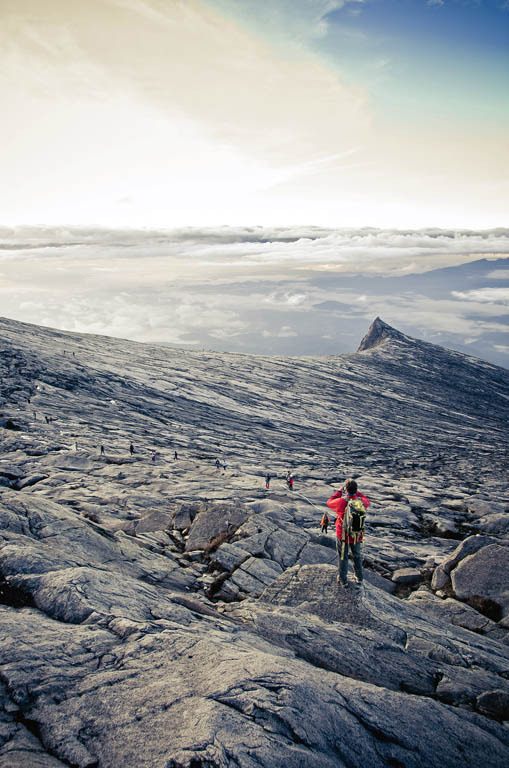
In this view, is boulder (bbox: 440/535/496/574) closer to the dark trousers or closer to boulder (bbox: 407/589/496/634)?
boulder (bbox: 407/589/496/634)

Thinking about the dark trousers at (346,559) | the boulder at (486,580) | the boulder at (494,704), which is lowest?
the boulder at (486,580)

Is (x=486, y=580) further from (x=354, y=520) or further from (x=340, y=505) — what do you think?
(x=340, y=505)

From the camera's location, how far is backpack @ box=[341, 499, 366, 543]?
391 inches

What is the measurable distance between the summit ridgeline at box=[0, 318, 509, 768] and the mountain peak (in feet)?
247

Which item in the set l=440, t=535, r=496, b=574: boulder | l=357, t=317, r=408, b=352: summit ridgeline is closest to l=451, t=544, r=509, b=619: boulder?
l=440, t=535, r=496, b=574: boulder

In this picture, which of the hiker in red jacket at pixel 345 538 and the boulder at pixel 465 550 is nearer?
the hiker in red jacket at pixel 345 538

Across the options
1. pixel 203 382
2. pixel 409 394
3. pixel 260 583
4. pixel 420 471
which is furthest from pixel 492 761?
pixel 409 394

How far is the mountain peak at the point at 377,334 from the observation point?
101 meters

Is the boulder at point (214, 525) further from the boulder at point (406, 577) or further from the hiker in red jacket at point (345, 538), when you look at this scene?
the boulder at point (406, 577)

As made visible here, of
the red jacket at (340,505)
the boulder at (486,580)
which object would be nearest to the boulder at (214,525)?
the red jacket at (340,505)

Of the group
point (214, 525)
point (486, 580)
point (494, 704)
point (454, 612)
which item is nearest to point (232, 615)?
point (214, 525)

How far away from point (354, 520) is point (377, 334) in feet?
334

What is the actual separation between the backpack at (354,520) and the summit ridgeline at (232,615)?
137cm

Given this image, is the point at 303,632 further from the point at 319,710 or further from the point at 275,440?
the point at 275,440
